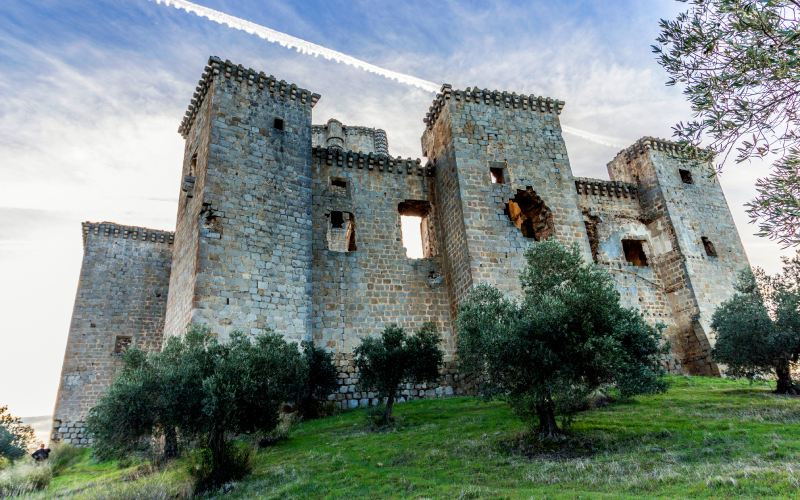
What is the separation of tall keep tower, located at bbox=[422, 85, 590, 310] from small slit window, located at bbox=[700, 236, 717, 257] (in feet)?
23.1

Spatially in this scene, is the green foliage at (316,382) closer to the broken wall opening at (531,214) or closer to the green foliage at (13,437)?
the broken wall opening at (531,214)

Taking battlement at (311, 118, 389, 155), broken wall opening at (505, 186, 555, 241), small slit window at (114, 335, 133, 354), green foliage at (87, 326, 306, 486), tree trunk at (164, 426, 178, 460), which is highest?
battlement at (311, 118, 389, 155)

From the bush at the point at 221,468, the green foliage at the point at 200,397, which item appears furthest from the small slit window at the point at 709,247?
the bush at the point at 221,468

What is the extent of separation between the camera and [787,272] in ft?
44.6

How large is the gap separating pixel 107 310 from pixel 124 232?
3.73 meters

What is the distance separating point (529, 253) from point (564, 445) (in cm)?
437

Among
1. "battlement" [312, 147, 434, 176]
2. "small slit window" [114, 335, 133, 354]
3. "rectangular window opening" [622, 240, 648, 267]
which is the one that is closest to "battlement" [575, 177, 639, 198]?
"rectangular window opening" [622, 240, 648, 267]

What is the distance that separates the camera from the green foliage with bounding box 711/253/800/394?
1348cm

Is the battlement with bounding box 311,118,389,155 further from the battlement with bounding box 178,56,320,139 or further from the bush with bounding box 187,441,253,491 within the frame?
the bush with bounding box 187,441,253,491

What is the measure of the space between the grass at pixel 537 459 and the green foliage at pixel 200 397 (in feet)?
2.59

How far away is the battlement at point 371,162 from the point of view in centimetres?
1902

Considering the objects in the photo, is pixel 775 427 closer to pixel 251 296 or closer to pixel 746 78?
pixel 746 78

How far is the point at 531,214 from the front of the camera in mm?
19375

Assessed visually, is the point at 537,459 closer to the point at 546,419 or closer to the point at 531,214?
the point at 546,419
